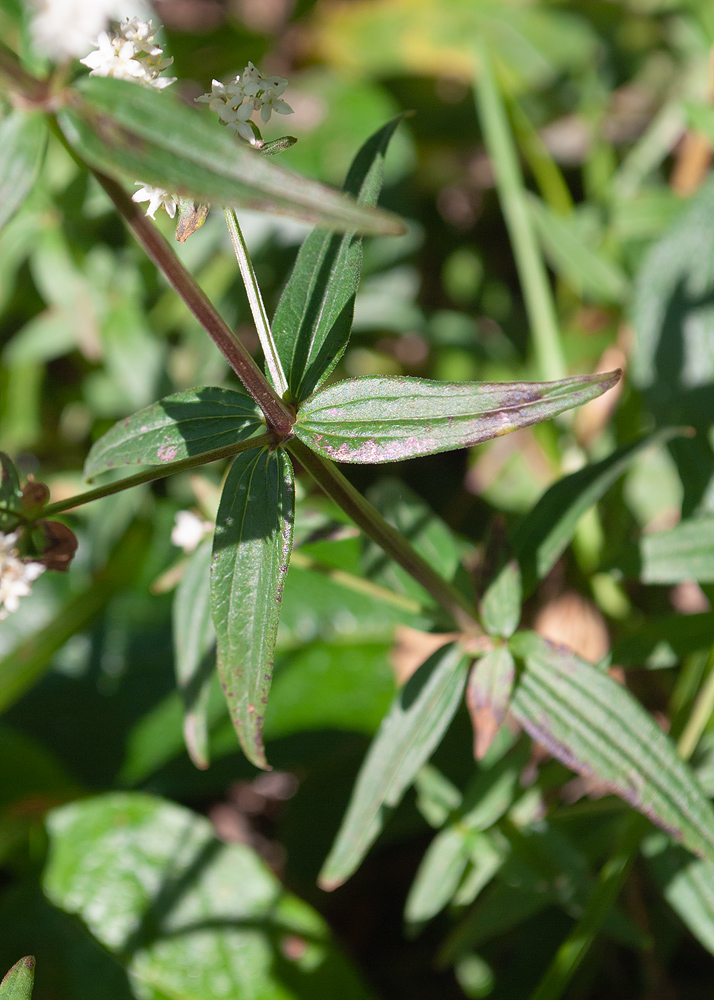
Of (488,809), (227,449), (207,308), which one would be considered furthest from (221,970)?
(207,308)

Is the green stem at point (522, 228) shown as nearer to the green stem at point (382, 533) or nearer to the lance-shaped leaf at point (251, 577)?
the green stem at point (382, 533)

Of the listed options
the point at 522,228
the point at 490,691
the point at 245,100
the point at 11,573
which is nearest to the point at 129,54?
the point at 245,100

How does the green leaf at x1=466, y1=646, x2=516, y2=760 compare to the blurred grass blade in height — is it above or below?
below

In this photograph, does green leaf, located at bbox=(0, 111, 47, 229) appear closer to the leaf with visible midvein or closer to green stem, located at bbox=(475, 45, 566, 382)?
the leaf with visible midvein

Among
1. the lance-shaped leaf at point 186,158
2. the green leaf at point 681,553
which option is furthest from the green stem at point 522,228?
the lance-shaped leaf at point 186,158

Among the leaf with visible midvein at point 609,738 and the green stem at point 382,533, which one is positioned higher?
the green stem at point 382,533

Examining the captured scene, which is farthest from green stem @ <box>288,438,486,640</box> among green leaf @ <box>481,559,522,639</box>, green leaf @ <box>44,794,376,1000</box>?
green leaf @ <box>44,794,376,1000</box>
